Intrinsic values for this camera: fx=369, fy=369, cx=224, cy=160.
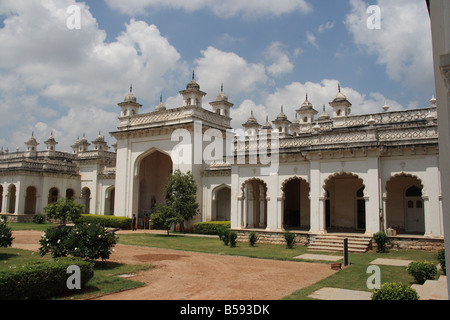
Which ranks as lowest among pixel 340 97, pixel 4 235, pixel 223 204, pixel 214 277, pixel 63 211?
pixel 214 277

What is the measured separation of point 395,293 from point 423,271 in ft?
12.8

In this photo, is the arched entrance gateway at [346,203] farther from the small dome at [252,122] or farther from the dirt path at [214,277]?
the small dome at [252,122]

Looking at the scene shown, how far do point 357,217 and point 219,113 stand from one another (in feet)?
51.3

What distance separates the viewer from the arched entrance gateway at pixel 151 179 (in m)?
33.8

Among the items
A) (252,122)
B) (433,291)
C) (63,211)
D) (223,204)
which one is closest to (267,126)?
(252,122)

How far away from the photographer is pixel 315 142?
1936 centimetres

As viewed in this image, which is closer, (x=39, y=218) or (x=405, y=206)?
(x=405, y=206)

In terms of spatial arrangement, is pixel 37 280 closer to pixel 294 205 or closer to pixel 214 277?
pixel 214 277

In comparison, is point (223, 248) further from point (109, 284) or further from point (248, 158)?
point (109, 284)

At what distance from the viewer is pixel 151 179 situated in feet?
115

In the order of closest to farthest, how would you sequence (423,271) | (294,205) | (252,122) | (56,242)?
(423,271) → (56,242) → (294,205) → (252,122)

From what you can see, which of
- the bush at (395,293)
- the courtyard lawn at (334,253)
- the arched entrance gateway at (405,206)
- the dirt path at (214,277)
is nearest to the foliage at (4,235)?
the dirt path at (214,277)

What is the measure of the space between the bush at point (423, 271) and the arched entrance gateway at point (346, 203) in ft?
37.4
